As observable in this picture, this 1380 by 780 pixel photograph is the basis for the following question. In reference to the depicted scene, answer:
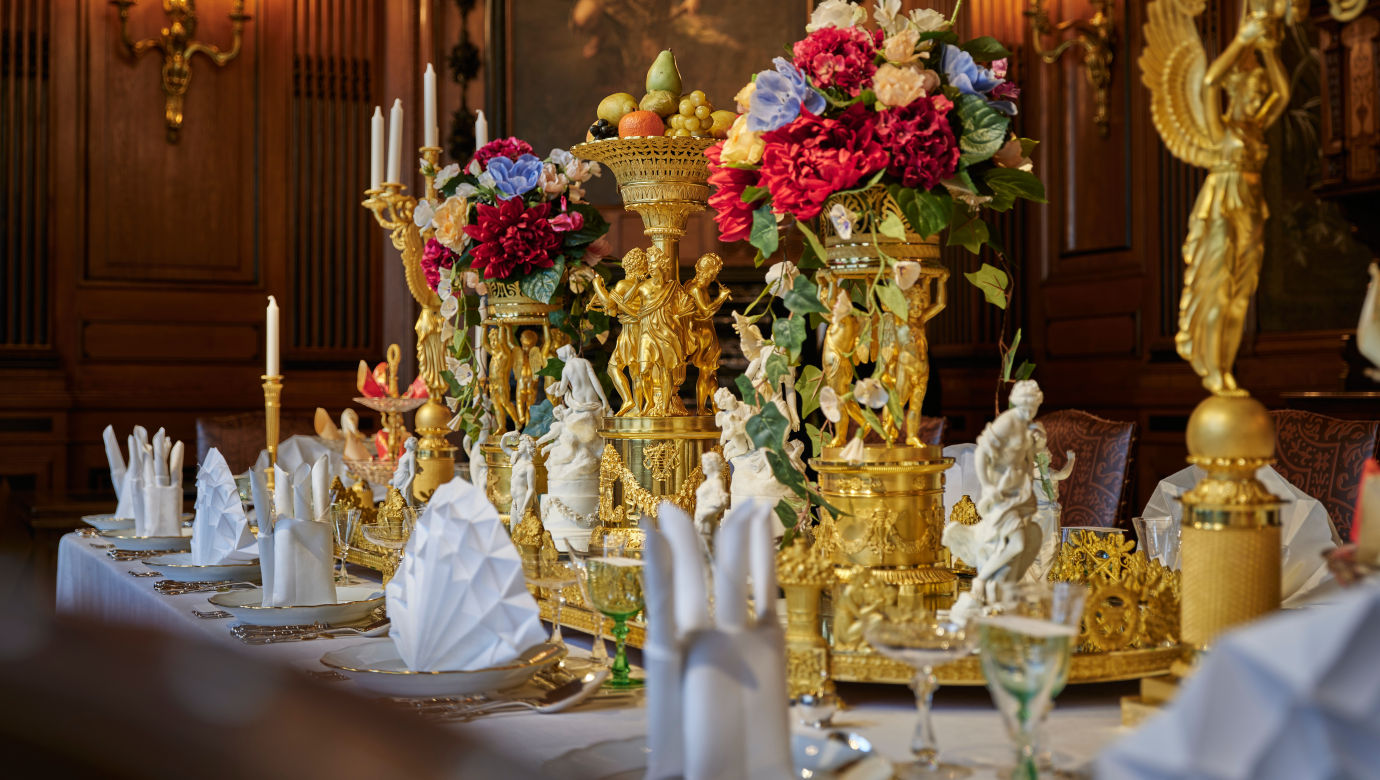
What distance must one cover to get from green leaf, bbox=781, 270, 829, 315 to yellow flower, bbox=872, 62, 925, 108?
0.93ft

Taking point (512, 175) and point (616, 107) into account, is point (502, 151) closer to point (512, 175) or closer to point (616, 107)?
point (512, 175)

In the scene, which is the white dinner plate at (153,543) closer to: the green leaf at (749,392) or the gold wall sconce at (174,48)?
the green leaf at (749,392)

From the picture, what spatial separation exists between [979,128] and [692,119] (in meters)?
0.73

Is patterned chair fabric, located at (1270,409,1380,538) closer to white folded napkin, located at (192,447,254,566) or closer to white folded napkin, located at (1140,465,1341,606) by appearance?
white folded napkin, located at (1140,465,1341,606)

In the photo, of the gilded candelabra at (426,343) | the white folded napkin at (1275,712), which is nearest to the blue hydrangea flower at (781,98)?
the white folded napkin at (1275,712)

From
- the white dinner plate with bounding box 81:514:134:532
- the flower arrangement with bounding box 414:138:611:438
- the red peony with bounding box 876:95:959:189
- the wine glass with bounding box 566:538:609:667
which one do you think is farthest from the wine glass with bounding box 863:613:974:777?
the white dinner plate with bounding box 81:514:134:532

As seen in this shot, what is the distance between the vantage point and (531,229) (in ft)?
8.15

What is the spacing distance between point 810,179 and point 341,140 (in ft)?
17.1

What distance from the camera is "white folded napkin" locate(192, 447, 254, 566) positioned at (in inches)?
96.1

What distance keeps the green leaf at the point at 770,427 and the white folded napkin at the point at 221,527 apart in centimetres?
119

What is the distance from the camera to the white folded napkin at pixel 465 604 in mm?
1451

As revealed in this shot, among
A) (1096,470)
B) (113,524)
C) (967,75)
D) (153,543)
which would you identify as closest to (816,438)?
(967,75)

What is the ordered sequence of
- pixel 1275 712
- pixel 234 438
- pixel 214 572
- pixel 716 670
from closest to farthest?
pixel 1275 712
pixel 716 670
pixel 214 572
pixel 234 438

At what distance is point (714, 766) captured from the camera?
997 millimetres
